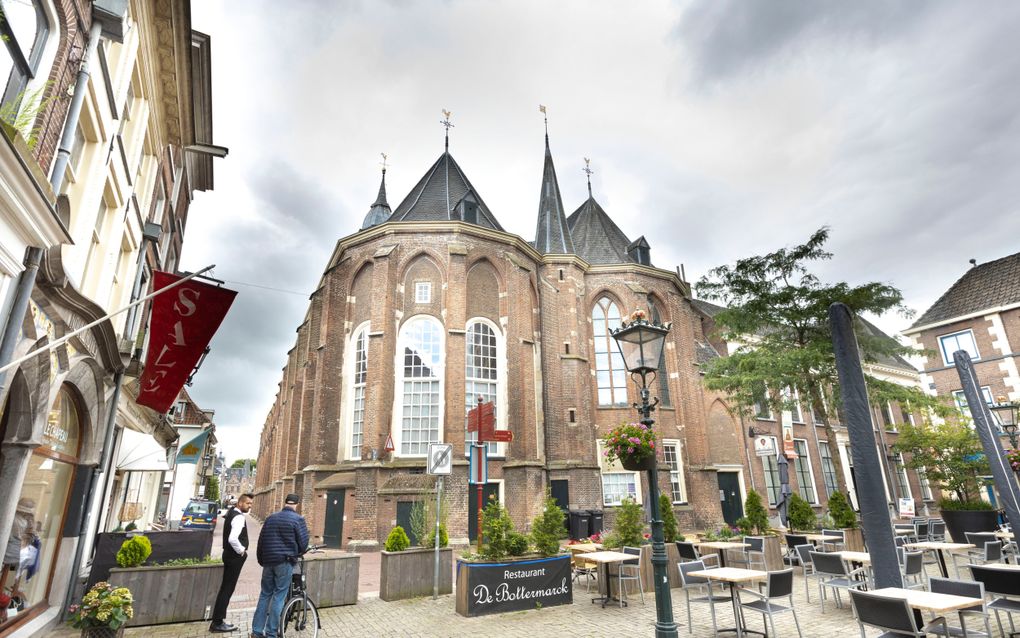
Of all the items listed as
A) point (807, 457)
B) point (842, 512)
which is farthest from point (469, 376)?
point (807, 457)

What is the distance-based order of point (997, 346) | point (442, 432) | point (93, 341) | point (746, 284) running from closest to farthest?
1. point (93, 341)
2. point (746, 284)
3. point (442, 432)
4. point (997, 346)

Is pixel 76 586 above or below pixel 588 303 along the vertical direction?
below

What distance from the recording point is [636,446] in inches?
299

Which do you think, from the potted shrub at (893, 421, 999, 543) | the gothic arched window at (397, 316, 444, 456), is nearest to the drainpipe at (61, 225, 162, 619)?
the gothic arched window at (397, 316, 444, 456)

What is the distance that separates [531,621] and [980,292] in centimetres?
3200

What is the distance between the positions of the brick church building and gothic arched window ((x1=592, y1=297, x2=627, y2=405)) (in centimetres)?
6

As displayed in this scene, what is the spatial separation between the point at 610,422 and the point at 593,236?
37.0 feet

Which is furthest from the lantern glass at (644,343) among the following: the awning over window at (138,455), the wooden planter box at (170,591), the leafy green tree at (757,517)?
the awning over window at (138,455)

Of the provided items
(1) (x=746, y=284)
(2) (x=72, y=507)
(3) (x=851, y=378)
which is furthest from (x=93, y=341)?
(1) (x=746, y=284)

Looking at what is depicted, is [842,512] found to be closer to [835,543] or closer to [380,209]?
[835,543]

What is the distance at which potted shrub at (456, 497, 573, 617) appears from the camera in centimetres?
866

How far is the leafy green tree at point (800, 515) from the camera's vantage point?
14.7 meters

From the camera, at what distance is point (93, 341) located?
8023 millimetres

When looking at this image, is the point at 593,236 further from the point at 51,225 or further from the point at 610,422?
the point at 51,225
